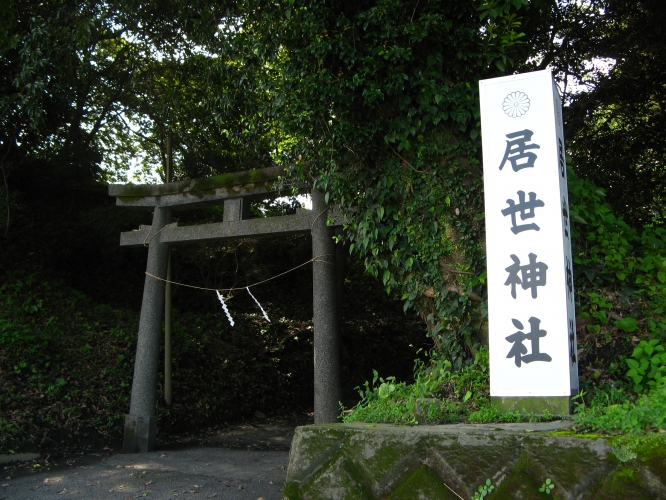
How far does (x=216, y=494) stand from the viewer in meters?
5.34

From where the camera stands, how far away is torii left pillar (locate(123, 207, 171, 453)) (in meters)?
7.28

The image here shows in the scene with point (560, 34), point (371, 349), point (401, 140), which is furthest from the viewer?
point (371, 349)

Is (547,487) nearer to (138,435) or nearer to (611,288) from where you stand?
(611,288)

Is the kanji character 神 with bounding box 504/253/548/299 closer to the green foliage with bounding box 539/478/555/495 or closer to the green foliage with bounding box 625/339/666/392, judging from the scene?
the green foliage with bounding box 625/339/666/392

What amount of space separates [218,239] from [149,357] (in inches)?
73.3

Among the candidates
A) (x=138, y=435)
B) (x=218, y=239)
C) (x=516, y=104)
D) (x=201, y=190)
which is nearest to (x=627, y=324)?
(x=516, y=104)

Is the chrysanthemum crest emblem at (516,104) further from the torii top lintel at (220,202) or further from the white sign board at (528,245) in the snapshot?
the torii top lintel at (220,202)

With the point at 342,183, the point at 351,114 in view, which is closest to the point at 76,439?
the point at 342,183

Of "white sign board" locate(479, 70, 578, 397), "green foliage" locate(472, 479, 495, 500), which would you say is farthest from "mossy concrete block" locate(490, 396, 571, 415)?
"green foliage" locate(472, 479, 495, 500)

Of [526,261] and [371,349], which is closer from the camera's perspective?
[526,261]

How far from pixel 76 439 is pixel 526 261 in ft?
21.4

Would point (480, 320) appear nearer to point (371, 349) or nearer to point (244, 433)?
point (244, 433)

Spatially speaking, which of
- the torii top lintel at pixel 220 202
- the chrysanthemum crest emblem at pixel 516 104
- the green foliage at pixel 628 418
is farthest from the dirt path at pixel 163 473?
the chrysanthemum crest emblem at pixel 516 104

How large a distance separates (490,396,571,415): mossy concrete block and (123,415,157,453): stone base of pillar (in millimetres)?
5331
